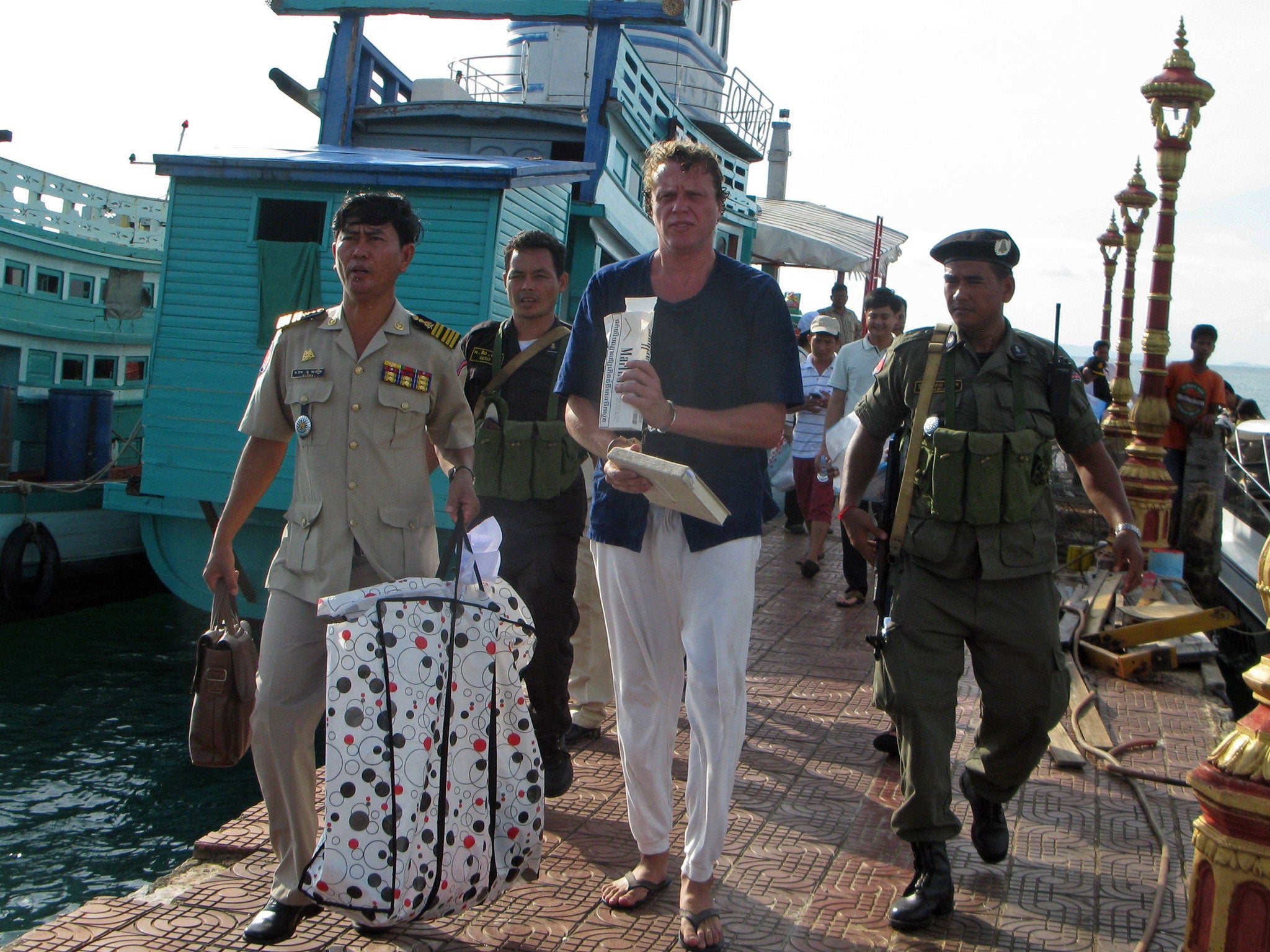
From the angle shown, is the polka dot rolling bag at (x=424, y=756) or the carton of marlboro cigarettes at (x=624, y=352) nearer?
the polka dot rolling bag at (x=424, y=756)

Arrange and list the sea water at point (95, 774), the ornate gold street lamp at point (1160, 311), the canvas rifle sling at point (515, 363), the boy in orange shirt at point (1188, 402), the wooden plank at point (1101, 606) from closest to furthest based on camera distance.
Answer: the canvas rifle sling at point (515, 363)
the sea water at point (95, 774)
the wooden plank at point (1101, 606)
the ornate gold street lamp at point (1160, 311)
the boy in orange shirt at point (1188, 402)

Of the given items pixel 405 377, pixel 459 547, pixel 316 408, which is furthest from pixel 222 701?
pixel 405 377

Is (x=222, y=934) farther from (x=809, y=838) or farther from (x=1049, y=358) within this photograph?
(x=1049, y=358)

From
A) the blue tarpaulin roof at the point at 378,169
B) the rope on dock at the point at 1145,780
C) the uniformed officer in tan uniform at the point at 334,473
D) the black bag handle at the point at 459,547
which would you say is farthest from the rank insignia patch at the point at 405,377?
the blue tarpaulin roof at the point at 378,169

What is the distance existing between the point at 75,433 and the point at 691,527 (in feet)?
54.8

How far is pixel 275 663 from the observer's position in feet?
11.2

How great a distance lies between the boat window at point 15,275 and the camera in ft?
58.3

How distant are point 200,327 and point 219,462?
137 centimetres

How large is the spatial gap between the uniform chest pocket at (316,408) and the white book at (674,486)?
0.96 metres

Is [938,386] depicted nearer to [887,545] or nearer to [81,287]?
[887,545]

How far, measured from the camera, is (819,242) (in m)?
21.5

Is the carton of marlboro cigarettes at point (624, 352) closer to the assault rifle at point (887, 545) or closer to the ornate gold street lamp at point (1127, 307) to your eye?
the assault rifle at point (887, 545)

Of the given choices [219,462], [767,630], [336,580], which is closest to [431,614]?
[336,580]

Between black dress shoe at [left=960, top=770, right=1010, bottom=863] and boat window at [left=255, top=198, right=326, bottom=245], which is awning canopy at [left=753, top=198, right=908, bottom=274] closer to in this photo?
boat window at [left=255, top=198, right=326, bottom=245]
